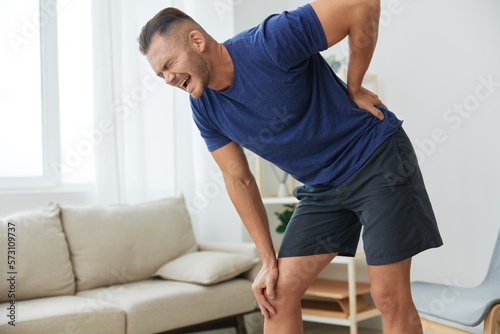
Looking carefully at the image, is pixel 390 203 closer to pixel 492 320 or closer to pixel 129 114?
pixel 492 320

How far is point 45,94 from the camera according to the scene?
3289 millimetres

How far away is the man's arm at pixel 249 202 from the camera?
166 centimetres

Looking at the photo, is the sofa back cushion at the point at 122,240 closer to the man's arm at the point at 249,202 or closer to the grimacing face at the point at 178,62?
the man's arm at the point at 249,202

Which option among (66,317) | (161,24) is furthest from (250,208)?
(66,317)

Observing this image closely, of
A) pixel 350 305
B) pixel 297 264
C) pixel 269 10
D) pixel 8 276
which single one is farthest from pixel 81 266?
pixel 269 10

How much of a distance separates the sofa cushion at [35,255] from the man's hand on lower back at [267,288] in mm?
1429

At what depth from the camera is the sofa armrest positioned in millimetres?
3100

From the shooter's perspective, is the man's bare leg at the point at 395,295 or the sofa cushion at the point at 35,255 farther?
the sofa cushion at the point at 35,255

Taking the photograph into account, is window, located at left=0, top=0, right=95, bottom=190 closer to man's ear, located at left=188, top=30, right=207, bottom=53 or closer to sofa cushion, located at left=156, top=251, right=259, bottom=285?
sofa cushion, located at left=156, top=251, right=259, bottom=285

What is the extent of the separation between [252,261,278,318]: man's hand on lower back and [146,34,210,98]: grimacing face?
1.79 feet

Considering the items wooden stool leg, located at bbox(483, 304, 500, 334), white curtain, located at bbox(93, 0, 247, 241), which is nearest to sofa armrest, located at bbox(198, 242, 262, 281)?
white curtain, located at bbox(93, 0, 247, 241)

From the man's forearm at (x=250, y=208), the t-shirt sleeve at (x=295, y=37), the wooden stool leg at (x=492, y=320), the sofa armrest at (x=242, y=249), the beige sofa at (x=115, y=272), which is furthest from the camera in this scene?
the sofa armrest at (x=242, y=249)

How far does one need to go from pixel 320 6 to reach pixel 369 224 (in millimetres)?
558

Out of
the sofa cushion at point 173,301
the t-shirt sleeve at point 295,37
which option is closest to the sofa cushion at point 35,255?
the sofa cushion at point 173,301
